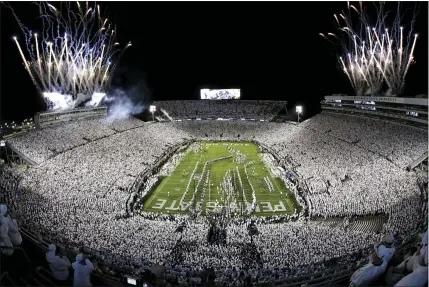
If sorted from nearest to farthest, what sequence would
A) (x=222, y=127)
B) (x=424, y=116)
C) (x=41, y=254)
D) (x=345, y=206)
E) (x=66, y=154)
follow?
(x=41, y=254), (x=345, y=206), (x=66, y=154), (x=424, y=116), (x=222, y=127)

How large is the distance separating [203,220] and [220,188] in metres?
7.99

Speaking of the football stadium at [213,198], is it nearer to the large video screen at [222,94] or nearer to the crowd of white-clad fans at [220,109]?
the crowd of white-clad fans at [220,109]

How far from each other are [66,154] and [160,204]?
11.8 meters

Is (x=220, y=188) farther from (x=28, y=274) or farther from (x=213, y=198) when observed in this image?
(x=28, y=274)

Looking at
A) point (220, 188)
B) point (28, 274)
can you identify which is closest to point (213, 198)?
point (220, 188)

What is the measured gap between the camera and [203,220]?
67.7ft

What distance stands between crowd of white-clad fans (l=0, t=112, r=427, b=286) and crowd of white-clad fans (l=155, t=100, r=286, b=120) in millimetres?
19201

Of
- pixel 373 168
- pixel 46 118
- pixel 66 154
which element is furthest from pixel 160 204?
pixel 46 118

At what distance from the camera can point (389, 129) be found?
3691cm

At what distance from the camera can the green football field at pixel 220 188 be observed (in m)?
24.4

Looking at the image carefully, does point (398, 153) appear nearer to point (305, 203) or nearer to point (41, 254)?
point (305, 203)

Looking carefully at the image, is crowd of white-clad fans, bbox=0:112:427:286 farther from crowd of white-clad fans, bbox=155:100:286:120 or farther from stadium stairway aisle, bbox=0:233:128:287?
crowd of white-clad fans, bbox=155:100:286:120

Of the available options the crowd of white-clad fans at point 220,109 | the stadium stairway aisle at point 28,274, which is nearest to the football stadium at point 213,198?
the stadium stairway aisle at point 28,274

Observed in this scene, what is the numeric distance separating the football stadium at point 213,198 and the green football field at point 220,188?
5.4 inches
